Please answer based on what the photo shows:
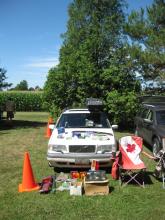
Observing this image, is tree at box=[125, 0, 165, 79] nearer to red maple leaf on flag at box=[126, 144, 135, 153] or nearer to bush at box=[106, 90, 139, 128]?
bush at box=[106, 90, 139, 128]

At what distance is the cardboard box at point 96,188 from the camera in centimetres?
716

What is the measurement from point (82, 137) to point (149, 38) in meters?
13.4

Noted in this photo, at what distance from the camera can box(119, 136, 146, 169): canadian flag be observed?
7.93m

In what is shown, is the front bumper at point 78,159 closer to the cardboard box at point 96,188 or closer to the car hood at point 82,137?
the car hood at point 82,137

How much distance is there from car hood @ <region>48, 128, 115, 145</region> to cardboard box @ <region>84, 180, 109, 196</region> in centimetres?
169

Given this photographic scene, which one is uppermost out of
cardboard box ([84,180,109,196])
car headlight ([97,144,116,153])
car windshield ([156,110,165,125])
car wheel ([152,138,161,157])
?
car windshield ([156,110,165,125])

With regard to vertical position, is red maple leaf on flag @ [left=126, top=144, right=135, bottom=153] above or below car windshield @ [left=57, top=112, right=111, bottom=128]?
below

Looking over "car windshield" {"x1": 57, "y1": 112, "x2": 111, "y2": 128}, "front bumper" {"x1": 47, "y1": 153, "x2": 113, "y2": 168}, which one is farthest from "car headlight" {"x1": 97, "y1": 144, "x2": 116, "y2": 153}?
"car windshield" {"x1": 57, "y1": 112, "x2": 111, "y2": 128}

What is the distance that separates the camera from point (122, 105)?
1817 cm

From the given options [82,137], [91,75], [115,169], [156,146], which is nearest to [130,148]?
[115,169]

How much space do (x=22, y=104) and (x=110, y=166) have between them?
124 ft

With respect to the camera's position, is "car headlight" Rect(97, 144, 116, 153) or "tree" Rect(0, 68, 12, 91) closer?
"car headlight" Rect(97, 144, 116, 153)

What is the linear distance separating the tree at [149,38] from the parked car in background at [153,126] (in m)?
7.54

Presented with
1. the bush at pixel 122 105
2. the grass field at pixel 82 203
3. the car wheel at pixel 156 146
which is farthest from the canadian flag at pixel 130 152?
the bush at pixel 122 105
